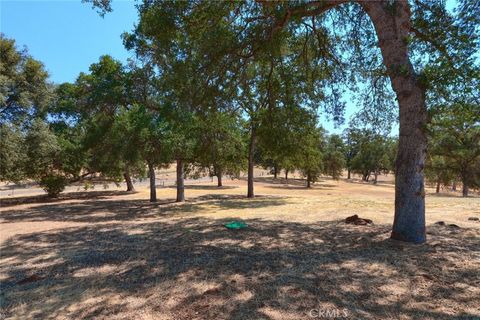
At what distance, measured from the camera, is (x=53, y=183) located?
22.0 metres

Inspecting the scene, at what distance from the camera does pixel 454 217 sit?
9.70 meters

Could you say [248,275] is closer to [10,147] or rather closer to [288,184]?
[10,147]

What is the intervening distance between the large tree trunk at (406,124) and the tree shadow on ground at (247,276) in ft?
1.57

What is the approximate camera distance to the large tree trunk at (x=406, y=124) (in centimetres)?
602

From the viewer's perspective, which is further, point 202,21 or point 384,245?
point 202,21

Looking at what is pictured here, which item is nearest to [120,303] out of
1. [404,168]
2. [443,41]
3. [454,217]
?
[404,168]

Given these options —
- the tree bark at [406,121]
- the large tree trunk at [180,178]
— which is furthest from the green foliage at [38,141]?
the tree bark at [406,121]

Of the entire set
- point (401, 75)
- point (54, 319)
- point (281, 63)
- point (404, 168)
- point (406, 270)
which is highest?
point (281, 63)

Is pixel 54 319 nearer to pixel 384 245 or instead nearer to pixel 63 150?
pixel 384 245

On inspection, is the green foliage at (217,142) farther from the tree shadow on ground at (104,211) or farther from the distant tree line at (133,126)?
the tree shadow on ground at (104,211)

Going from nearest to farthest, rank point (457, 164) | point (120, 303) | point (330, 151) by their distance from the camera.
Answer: point (120, 303) → point (457, 164) → point (330, 151)

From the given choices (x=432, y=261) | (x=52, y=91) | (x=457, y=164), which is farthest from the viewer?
(x=457, y=164)

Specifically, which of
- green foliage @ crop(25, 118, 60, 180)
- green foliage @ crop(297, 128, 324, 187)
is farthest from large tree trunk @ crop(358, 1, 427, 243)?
green foliage @ crop(25, 118, 60, 180)

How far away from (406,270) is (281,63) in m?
7.04
